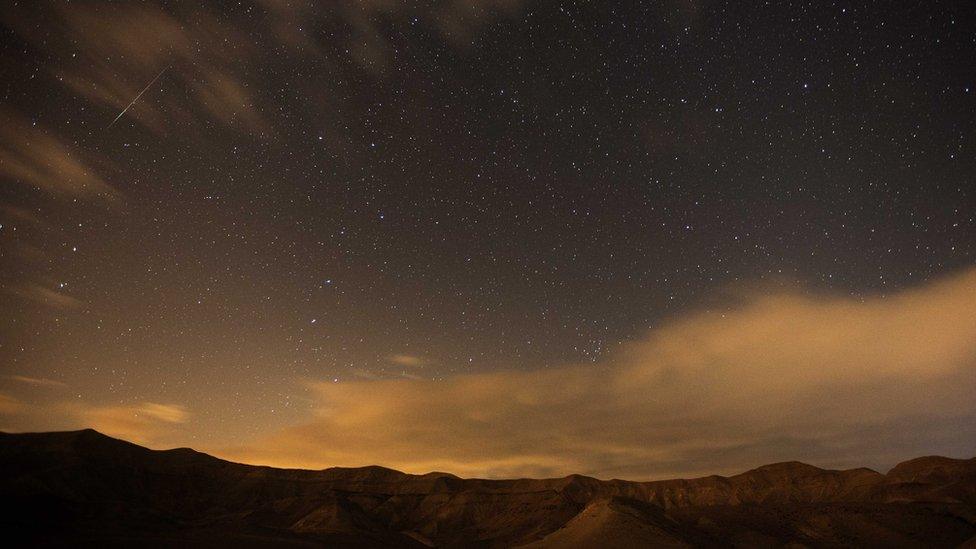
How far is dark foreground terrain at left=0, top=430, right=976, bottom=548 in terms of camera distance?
67.5m

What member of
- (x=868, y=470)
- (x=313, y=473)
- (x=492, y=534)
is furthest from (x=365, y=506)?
(x=868, y=470)

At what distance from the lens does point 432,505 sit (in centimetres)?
11469

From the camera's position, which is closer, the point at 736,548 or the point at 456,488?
the point at 736,548

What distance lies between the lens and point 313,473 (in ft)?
403

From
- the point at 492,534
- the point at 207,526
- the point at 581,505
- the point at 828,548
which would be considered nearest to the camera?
the point at 828,548

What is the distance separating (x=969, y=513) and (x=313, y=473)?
10515 centimetres

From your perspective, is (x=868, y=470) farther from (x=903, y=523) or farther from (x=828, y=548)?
(x=828, y=548)

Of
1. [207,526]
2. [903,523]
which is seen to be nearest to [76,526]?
[207,526]

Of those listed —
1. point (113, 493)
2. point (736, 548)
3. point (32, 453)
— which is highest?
point (32, 453)

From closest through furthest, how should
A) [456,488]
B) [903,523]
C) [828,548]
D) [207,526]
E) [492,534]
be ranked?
[828,548] < [903,523] < [207,526] < [492,534] < [456,488]

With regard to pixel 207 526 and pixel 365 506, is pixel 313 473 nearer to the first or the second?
pixel 365 506

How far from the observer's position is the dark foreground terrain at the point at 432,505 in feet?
221

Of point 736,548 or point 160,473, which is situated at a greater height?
point 160,473

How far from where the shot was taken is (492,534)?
102 meters
